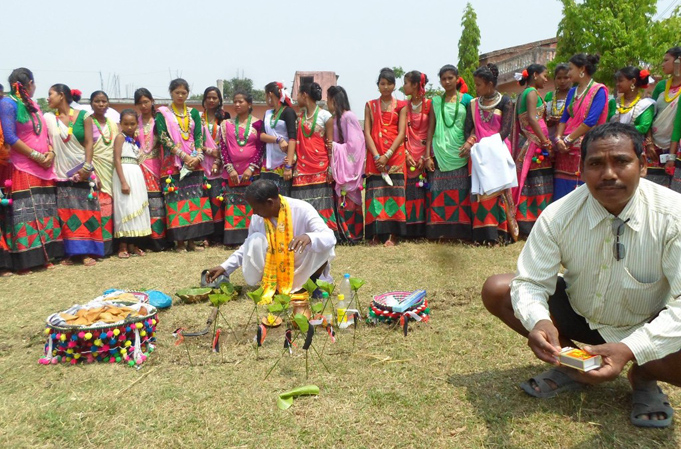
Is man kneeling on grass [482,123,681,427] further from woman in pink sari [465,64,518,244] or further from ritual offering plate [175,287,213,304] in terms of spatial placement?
woman in pink sari [465,64,518,244]

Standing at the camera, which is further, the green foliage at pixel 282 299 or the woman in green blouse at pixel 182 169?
the woman in green blouse at pixel 182 169

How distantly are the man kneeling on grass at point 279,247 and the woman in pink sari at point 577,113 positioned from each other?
11.5 feet

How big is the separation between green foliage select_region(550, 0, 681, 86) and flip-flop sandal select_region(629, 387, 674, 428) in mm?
15557

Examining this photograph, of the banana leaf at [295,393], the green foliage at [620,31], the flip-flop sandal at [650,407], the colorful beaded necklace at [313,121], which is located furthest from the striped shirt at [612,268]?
the green foliage at [620,31]

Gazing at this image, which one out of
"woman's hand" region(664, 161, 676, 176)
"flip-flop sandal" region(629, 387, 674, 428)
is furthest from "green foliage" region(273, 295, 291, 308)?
"woman's hand" region(664, 161, 676, 176)

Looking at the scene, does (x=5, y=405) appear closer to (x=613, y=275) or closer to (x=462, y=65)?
(x=613, y=275)

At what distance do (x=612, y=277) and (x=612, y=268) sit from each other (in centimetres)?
4

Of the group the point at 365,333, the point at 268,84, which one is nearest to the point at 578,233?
the point at 365,333

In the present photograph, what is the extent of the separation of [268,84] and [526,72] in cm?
332

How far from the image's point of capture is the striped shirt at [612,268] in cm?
223

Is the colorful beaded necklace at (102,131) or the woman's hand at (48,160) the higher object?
the colorful beaded necklace at (102,131)

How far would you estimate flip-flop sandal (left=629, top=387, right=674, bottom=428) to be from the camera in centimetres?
240

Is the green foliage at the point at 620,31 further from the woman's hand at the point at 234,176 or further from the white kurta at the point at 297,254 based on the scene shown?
the white kurta at the point at 297,254

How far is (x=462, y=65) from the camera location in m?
25.5
